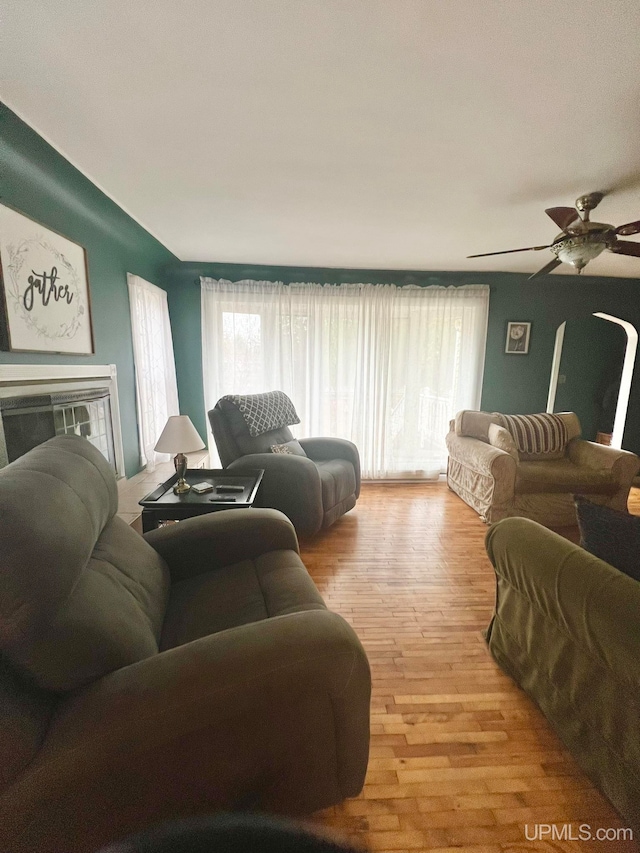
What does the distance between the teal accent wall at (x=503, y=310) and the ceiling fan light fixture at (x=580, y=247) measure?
5.92ft

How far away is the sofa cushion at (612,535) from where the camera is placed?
1.01 meters

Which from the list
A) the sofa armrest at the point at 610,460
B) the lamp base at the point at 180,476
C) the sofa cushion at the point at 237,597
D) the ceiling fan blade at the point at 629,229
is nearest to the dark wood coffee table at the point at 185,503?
the lamp base at the point at 180,476

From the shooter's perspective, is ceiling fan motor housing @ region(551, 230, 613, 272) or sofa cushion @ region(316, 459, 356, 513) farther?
sofa cushion @ region(316, 459, 356, 513)

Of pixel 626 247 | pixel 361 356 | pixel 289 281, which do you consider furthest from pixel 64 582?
pixel 289 281

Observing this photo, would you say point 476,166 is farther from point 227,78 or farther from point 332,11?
point 227,78

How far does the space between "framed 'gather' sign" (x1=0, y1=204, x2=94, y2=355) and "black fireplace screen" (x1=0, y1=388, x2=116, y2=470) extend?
0.80ft

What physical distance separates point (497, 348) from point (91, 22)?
3868 mm

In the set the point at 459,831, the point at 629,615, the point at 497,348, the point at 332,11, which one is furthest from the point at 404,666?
the point at 497,348

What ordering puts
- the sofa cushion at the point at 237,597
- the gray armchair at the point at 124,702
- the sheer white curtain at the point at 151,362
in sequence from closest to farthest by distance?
the gray armchair at the point at 124,702, the sofa cushion at the point at 237,597, the sheer white curtain at the point at 151,362

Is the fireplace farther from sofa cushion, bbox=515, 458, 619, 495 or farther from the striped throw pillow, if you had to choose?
the striped throw pillow

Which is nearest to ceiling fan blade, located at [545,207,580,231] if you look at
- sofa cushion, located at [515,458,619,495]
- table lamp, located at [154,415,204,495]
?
sofa cushion, located at [515,458,619,495]

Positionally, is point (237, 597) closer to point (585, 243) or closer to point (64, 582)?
point (64, 582)

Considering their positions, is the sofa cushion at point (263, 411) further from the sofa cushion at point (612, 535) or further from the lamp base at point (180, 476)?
the sofa cushion at point (612, 535)

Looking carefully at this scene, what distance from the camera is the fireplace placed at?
151cm
